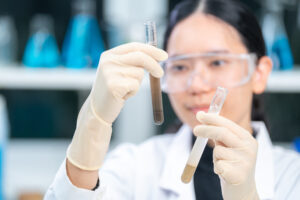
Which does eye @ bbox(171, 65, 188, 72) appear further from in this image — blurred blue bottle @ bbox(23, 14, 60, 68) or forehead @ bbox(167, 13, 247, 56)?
blurred blue bottle @ bbox(23, 14, 60, 68)

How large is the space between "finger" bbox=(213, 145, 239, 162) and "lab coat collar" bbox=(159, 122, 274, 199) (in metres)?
0.31

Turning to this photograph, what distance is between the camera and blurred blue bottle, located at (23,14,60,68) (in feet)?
7.65

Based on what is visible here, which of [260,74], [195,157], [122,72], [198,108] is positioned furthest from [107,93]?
[260,74]

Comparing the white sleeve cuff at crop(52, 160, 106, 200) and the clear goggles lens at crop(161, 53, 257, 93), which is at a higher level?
the clear goggles lens at crop(161, 53, 257, 93)

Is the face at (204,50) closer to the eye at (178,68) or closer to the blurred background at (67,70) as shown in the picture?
the eye at (178,68)

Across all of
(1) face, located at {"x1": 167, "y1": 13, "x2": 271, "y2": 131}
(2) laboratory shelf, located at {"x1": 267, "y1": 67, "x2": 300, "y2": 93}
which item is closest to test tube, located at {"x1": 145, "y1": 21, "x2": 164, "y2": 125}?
(1) face, located at {"x1": 167, "y1": 13, "x2": 271, "y2": 131}

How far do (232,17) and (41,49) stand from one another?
1421 mm

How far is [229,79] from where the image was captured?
1.16 meters

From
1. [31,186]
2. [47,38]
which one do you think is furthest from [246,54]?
[31,186]

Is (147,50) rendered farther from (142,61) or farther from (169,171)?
(169,171)

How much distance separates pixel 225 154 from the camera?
0.89m

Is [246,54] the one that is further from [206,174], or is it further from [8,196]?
[8,196]

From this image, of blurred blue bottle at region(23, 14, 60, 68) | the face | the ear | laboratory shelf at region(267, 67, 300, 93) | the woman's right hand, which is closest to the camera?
the woman's right hand

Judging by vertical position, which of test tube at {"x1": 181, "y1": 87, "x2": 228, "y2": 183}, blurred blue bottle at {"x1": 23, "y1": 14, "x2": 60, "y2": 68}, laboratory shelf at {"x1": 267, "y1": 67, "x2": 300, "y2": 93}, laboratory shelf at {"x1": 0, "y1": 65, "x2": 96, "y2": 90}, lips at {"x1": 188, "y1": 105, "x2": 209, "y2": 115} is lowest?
laboratory shelf at {"x1": 267, "y1": 67, "x2": 300, "y2": 93}
